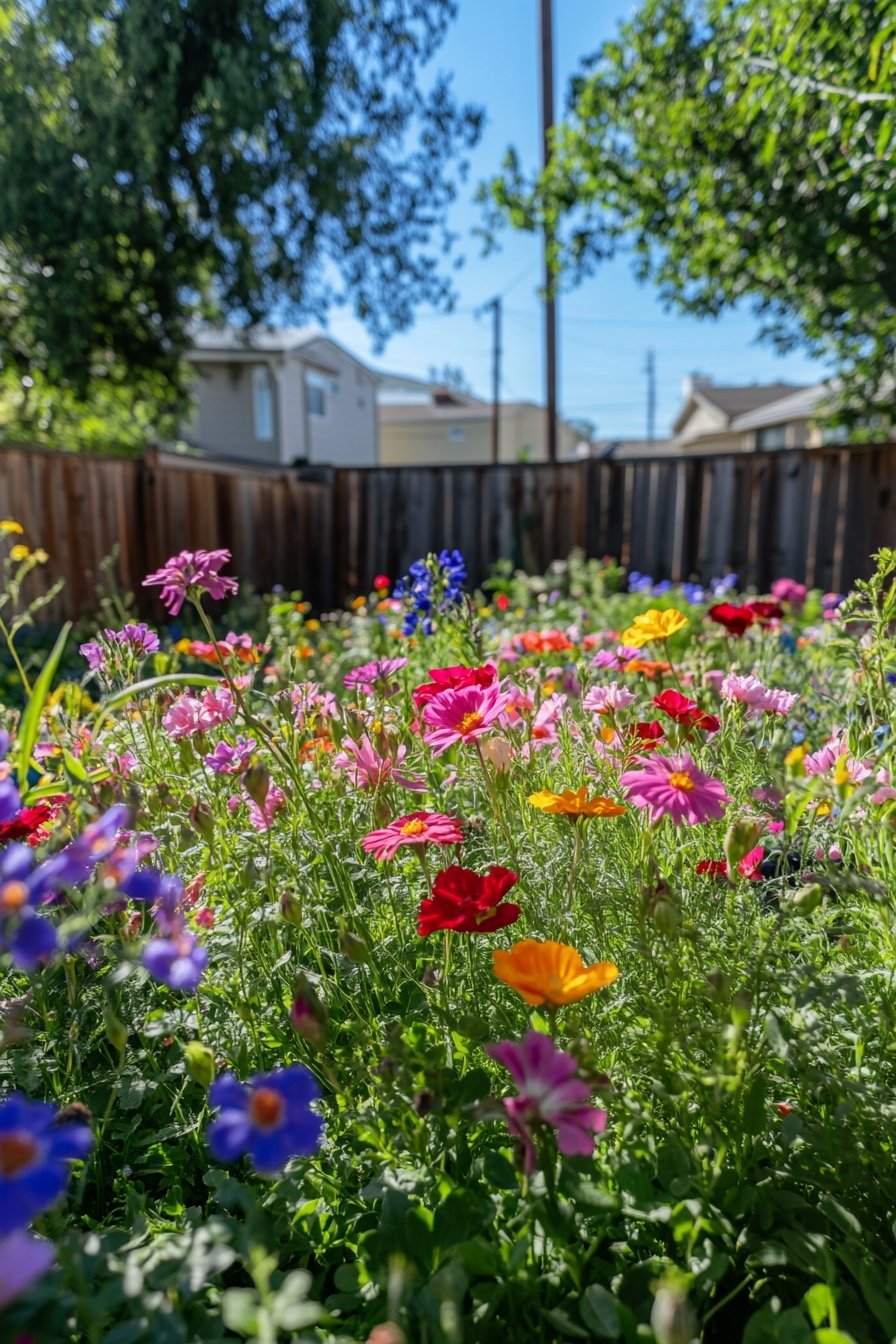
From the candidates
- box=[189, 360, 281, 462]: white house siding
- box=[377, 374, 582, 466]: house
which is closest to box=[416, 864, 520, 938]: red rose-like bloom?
box=[189, 360, 281, 462]: white house siding

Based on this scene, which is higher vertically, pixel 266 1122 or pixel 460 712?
pixel 460 712

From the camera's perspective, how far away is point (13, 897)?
551 mm

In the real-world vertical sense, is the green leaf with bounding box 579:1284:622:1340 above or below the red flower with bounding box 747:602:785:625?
below

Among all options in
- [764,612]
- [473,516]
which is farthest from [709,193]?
[764,612]

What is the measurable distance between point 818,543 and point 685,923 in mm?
7025

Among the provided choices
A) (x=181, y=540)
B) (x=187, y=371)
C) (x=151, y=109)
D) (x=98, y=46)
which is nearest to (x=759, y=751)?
(x=181, y=540)

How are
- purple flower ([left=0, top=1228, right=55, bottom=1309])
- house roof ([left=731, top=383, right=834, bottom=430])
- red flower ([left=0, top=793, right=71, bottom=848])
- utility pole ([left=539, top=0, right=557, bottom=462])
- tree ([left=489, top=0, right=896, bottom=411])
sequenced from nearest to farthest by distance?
purple flower ([left=0, top=1228, right=55, bottom=1309]) < red flower ([left=0, top=793, right=71, bottom=848]) < tree ([left=489, top=0, right=896, bottom=411]) < utility pole ([left=539, top=0, right=557, bottom=462]) < house roof ([left=731, top=383, right=834, bottom=430])

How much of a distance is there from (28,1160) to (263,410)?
64.2ft

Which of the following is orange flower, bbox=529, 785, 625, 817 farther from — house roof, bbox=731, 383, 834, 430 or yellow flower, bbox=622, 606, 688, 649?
house roof, bbox=731, 383, 834, 430

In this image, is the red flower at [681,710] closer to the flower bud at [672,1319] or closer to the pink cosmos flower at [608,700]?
the pink cosmos flower at [608,700]

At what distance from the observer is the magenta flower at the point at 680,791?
36.9 inches

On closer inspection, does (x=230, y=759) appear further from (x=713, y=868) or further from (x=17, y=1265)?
(x=17, y=1265)

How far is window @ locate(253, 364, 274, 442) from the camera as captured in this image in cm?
1848

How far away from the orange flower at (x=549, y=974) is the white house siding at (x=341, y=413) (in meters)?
19.4
